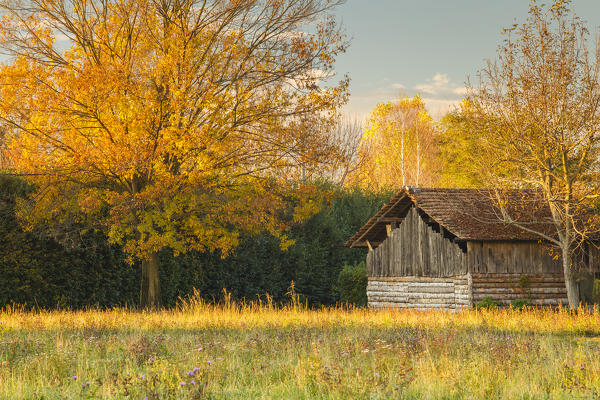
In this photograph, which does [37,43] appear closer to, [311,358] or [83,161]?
[83,161]

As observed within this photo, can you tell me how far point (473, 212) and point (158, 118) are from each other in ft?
41.8

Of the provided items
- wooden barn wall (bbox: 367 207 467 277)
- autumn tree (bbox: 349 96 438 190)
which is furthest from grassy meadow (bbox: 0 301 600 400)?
autumn tree (bbox: 349 96 438 190)

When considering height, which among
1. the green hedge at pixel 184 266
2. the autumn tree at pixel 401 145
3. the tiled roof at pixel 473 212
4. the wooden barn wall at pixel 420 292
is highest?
the autumn tree at pixel 401 145

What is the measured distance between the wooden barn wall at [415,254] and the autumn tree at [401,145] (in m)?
25.8

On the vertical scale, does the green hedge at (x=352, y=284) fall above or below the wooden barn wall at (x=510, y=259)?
below

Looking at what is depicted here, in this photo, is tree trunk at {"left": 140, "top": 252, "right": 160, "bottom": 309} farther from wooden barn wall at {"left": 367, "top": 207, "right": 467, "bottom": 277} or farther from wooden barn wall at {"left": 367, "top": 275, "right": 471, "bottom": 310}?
wooden barn wall at {"left": 367, "top": 207, "right": 467, "bottom": 277}

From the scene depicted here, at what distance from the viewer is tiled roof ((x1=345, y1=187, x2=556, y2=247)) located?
76.3 feet

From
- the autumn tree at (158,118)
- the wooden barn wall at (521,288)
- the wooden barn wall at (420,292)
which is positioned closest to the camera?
the autumn tree at (158,118)

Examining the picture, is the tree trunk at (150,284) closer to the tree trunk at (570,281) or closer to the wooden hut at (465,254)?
the wooden hut at (465,254)

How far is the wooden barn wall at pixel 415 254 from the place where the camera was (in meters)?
24.7

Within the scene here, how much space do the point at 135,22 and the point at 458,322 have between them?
12047 millimetres

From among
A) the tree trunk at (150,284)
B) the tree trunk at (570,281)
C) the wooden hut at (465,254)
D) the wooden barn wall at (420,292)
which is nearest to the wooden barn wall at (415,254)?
the wooden hut at (465,254)

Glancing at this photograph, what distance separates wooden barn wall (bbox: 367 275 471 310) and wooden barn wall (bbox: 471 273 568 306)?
51 cm

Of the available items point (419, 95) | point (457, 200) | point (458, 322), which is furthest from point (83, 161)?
point (419, 95)
